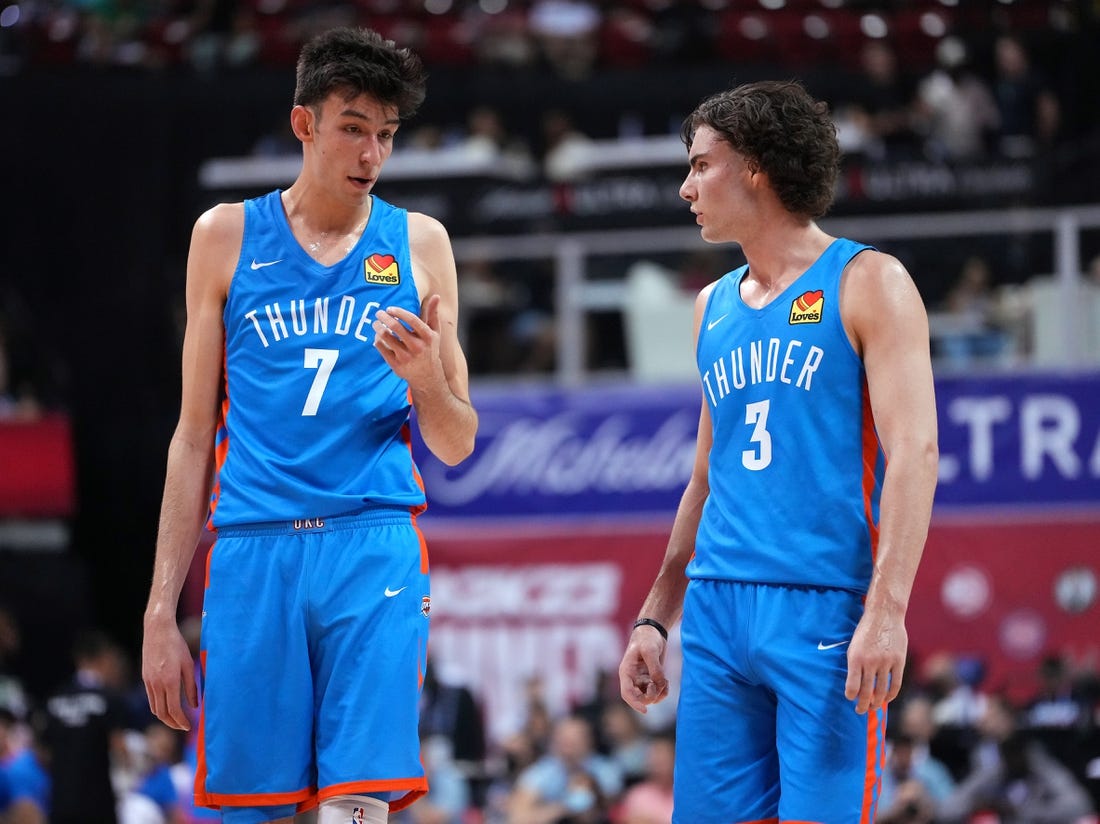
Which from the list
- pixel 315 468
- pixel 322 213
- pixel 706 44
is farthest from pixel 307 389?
pixel 706 44

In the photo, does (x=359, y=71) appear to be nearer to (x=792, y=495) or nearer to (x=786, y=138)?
(x=786, y=138)

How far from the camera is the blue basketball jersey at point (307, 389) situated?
4809 millimetres

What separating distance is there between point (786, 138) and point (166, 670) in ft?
7.50

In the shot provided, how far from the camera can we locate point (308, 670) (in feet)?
15.6

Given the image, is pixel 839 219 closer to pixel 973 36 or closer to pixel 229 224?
pixel 973 36

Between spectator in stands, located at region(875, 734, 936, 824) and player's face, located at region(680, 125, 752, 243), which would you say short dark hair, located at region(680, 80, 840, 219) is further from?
spectator in stands, located at region(875, 734, 936, 824)

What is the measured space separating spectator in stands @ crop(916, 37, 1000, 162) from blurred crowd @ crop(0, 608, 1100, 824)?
5.19 meters

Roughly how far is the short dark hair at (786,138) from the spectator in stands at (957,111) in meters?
11.1

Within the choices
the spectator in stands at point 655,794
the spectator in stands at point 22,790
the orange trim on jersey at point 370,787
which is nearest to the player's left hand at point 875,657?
the orange trim on jersey at point 370,787

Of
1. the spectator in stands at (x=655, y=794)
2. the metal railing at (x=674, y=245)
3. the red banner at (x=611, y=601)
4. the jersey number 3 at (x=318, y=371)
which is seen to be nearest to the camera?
the jersey number 3 at (x=318, y=371)


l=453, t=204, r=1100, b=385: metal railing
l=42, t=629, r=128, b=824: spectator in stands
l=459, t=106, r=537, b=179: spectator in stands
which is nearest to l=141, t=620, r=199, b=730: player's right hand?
l=42, t=629, r=128, b=824: spectator in stands

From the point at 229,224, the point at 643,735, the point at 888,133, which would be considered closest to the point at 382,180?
the point at 888,133

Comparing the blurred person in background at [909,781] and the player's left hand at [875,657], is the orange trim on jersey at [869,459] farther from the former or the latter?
the blurred person in background at [909,781]

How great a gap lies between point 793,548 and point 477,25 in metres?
15.0
